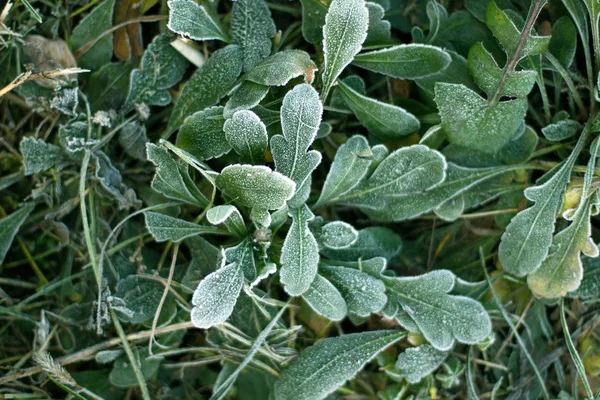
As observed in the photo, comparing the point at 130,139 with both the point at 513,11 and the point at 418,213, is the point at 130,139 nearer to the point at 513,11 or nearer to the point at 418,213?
the point at 418,213

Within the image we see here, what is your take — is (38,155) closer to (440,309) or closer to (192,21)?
(192,21)

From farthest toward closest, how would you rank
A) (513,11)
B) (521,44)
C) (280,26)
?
(280,26) < (513,11) < (521,44)

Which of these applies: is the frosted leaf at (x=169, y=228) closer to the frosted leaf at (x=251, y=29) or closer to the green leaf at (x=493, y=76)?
the frosted leaf at (x=251, y=29)

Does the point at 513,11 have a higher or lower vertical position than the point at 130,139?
higher

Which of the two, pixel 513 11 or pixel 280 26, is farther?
pixel 280 26

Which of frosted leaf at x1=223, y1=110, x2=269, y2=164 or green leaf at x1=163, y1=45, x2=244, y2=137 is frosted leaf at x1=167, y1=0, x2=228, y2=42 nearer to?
green leaf at x1=163, y1=45, x2=244, y2=137

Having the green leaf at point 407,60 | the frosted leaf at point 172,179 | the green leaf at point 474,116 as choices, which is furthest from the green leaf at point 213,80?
the green leaf at point 474,116

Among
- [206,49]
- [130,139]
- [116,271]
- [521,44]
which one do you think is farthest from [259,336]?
[521,44]
